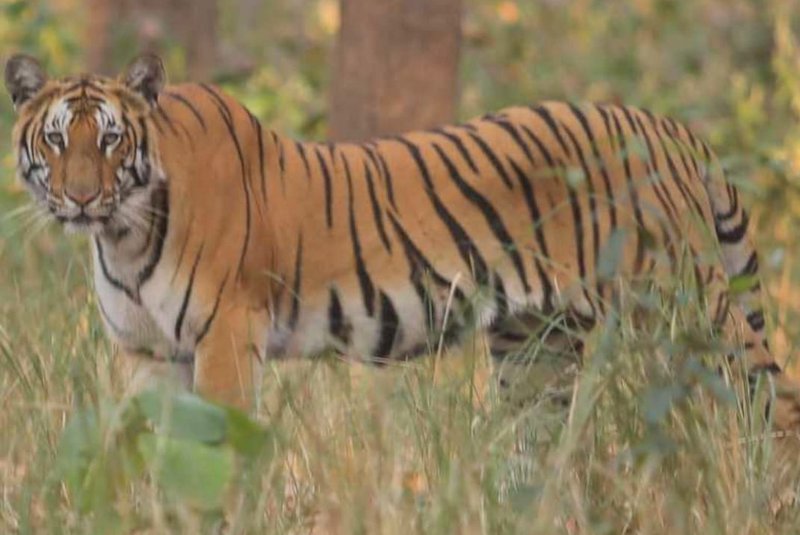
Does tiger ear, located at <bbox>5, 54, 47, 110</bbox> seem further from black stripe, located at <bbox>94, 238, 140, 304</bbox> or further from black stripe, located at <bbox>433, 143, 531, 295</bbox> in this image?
black stripe, located at <bbox>433, 143, 531, 295</bbox>

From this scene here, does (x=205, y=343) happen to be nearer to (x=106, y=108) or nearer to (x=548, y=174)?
(x=106, y=108)

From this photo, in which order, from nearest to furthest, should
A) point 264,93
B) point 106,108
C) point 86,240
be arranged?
point 106,108
point 86,240
point 264,93

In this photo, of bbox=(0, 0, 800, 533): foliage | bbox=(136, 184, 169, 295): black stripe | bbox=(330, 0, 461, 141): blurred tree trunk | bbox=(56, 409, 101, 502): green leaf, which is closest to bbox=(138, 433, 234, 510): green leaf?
bbox=(0, 0, 800, 533): foliage

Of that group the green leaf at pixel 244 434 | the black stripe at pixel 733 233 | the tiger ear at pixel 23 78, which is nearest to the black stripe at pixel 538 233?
the black stripe at pixel 733 233

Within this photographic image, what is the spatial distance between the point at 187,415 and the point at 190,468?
0.09 meters

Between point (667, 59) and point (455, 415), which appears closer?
point (455, 415)

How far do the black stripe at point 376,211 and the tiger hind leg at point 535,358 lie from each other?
1.28 ft

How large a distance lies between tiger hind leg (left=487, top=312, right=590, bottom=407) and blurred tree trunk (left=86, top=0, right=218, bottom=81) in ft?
13.8

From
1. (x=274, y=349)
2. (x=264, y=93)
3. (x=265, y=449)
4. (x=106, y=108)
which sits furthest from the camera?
(x=264, y=93)

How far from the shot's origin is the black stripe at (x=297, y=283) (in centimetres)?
559

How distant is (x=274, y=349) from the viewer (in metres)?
5.58

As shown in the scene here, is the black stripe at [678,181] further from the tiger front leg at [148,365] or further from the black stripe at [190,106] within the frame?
the tiger front leg at [148,365]

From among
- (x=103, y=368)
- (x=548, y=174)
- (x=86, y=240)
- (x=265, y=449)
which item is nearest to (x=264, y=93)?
(x=86, y=240)

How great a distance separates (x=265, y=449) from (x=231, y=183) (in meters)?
1.70
